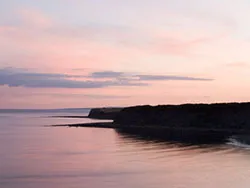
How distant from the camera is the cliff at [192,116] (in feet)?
273

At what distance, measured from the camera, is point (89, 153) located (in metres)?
40.2

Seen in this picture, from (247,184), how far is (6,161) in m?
18.2

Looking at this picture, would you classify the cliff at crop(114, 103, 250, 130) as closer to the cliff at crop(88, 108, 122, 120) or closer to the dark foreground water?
the dark foreground water

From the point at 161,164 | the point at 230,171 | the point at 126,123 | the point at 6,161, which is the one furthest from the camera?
the point at 126,123

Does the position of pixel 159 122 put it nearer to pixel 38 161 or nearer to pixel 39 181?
pixel 38 161

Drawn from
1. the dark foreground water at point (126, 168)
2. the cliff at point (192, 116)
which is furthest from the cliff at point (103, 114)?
the dark foreground water at point (126, 168)

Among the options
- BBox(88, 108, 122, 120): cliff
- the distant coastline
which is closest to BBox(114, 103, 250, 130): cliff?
the distant coastline

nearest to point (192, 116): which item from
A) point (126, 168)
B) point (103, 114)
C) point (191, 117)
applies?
point (191, 117)

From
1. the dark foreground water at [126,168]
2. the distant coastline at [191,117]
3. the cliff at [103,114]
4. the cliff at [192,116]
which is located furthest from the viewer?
the cliff at [103,114]

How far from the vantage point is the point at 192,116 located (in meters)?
89.7

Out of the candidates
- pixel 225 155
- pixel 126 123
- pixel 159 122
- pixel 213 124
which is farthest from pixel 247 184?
pixel 126 123

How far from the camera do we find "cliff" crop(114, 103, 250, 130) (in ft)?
273

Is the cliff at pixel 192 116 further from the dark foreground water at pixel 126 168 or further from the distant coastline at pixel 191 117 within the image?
the dark foreground water at pixel 126 168

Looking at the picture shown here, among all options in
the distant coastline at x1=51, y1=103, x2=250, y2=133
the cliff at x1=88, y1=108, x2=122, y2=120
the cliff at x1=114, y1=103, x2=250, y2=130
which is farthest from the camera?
the cliff at x1=88, y1=108, x2=122, y2=120
